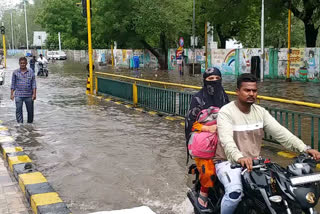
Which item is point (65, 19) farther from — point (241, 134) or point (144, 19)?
point (241, 134)

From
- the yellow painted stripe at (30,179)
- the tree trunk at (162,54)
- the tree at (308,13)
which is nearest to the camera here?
the yellow painted stripe at (30,179)

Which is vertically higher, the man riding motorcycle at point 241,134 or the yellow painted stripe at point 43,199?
the man riding motorcycle at point 241,134

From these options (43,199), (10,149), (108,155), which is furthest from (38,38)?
(43,199)

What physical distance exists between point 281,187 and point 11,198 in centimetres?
390

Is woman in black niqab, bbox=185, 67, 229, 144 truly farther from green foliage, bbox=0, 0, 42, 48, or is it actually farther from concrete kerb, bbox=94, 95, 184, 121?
green foliage, bbox=0, 0, 42, 48

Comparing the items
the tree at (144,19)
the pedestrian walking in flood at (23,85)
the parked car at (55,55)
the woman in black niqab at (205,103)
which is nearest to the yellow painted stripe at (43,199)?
the woman in black niqab at (205,103)

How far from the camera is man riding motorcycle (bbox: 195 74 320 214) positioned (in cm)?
358

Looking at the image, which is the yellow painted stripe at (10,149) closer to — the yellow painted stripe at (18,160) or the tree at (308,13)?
the yellow painted stripe at (18,160)

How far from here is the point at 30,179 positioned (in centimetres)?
620

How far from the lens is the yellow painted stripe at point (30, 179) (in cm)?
603

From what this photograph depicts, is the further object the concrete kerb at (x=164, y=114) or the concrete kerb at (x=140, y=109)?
the concrete kerb at (x=140, y=109)

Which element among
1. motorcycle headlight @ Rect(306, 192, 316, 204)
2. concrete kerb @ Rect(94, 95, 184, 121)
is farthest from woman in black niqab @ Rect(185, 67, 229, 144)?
concrete kerb @ Rect(94, 95, 184, 121)

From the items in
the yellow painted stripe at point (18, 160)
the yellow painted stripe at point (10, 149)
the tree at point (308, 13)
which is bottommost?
the yellow painted stripe at point (18, 160)

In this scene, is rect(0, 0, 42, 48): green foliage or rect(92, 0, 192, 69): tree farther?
rect(0, 0, 42, 48): green foliage
